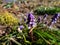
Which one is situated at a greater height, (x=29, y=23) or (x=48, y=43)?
(x=29, y=23)

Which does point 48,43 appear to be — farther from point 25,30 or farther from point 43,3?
point 43,3

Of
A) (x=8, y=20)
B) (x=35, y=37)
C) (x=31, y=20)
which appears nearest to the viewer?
(x=31, y=20)

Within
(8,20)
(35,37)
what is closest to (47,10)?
(8,20)

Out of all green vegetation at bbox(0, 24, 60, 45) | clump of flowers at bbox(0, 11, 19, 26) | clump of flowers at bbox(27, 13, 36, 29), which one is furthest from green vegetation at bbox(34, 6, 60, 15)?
clump of flowers at bbox(27, 13, 36, 29)

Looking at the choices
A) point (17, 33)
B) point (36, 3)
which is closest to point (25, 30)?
point (17, 33)

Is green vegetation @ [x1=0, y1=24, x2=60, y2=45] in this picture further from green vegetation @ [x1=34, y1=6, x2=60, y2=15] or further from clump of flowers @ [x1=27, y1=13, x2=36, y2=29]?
green vegetation @ [x1=34, y1=6, x2=60, y2=15]

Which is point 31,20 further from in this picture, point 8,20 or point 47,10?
point 47,10

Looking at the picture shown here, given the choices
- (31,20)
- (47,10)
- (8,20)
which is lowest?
(47,10)

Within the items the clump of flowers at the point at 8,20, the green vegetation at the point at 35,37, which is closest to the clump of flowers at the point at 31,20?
the green vegetation at the point at 35,37

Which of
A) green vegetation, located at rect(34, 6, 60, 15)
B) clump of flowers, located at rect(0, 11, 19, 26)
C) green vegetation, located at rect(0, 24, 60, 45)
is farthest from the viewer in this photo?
green vegetation, located at rect(34, 6, 60, 15)

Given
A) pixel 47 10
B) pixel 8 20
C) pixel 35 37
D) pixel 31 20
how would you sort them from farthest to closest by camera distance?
pixel 47 10 < pixel 8 20 < pixel 35 37 < pixel 31 20

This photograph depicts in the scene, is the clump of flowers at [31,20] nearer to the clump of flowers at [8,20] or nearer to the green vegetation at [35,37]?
the green vegetation at [35,37]
